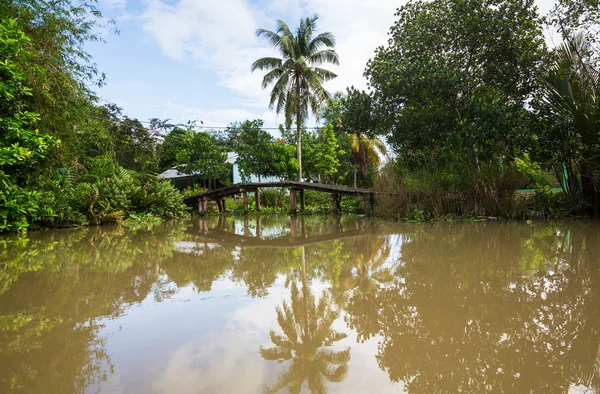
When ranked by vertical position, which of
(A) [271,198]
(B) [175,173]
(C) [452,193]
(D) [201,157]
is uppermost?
(D) [201,157]

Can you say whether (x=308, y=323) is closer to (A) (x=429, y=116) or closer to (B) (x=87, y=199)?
(A) (x=429, y=116)

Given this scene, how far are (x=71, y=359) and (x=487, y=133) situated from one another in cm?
1101

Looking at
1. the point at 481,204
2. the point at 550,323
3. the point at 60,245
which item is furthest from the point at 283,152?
the point at 550,323

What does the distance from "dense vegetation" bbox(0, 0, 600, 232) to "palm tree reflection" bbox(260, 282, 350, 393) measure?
308 inches

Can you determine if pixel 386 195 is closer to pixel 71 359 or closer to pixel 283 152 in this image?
pixel 283 152

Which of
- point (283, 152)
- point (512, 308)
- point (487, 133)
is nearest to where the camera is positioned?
point (512, 308)

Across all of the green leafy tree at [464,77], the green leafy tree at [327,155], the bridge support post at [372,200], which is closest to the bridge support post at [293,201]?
the bridge support post at [372,200]

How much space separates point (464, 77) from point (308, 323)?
10.6m

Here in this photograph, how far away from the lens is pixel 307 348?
2520 millimetres

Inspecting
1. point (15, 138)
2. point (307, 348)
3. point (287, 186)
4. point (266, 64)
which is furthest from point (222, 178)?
point (307, 348)

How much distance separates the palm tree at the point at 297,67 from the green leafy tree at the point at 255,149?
8.12 ft

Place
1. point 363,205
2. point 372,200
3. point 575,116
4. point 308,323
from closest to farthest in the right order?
point 308,323, point 575,116, point 372,200, point 363,205

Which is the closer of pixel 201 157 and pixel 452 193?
pixel 452 193

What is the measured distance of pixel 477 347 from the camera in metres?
2.41
